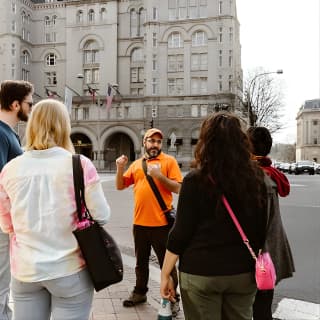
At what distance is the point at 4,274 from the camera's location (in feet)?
11.3

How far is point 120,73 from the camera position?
6919cm

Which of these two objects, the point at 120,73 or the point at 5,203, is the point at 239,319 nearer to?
the point at 5,203

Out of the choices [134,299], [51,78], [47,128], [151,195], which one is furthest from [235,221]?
[51,78]

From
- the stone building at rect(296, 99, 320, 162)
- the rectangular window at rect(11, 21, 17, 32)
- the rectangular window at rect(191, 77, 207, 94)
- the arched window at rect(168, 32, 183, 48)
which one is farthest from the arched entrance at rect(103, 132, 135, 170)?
the stone building at rect(296, 99, 320, 162)

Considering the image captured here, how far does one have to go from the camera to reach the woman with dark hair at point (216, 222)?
2600 mm

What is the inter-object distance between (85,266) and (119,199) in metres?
16.0

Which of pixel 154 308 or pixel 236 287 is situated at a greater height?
pixel 236 287

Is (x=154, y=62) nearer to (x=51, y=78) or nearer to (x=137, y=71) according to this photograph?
(x=137, y=71)

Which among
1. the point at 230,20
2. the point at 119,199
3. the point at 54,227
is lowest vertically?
the point at 119,199

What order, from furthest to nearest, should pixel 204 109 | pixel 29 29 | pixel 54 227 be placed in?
1. pixel 29 29
2. pixel 204 109
3. pixel 54 227

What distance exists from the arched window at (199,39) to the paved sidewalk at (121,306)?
6109cm

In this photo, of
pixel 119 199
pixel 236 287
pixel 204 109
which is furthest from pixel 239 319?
pixel 204 109

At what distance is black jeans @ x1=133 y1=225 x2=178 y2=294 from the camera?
4988 mm

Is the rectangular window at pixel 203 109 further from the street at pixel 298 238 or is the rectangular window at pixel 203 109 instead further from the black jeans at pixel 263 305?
the black jeans at pixel 263 305
